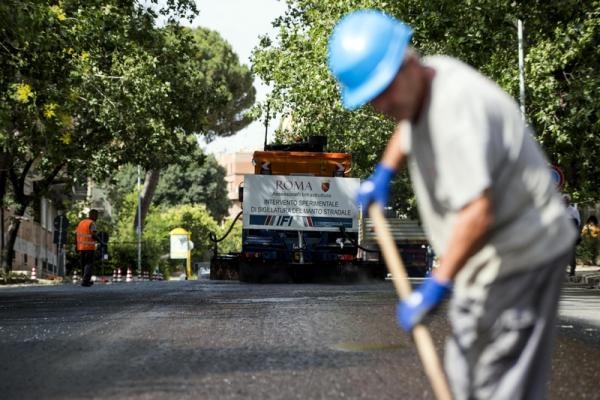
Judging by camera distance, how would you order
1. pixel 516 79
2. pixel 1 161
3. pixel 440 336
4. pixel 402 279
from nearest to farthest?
pixel 402 279
pixel 440 336
pixel 516 79
pixel 1 161

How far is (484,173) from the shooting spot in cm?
353

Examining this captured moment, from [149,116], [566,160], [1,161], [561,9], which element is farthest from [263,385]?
[1,161]

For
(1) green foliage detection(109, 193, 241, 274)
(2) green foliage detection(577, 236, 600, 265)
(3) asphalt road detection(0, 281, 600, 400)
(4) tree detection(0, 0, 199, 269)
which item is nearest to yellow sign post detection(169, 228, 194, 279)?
(1) green foliage detection(109, 193, 241, 274)

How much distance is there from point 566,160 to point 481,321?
1074 inches

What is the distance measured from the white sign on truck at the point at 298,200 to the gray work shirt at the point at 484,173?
79.7 ft

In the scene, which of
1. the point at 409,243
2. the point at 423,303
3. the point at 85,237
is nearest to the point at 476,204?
the point at 423,303

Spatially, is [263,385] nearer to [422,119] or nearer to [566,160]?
[422,119]

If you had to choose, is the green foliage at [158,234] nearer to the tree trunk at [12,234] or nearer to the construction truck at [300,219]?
the tree trunk at [12,234]

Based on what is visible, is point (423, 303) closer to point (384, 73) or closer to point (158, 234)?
point (384, 73)

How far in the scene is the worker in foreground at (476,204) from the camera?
357cm

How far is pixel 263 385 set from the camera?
7.59m

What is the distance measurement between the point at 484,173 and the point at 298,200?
2469 centimetres

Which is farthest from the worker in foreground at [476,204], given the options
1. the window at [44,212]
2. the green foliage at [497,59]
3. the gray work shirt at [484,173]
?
the window at [44,212]

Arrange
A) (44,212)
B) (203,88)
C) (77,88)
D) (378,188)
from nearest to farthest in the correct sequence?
(378,188), (77,88), (203,88), (44,212)
